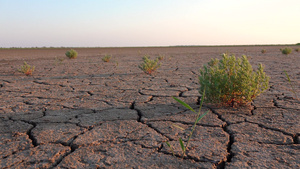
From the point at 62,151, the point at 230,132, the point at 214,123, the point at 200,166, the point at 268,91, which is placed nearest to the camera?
the point at 200,166

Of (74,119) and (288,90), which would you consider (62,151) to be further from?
(288,90)

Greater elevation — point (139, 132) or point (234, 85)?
point (234, 85)

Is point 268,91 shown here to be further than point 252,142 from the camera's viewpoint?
Yes

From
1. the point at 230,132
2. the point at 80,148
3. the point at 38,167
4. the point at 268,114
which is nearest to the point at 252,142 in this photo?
the point at 230,132

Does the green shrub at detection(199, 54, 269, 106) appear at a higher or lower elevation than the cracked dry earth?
higher

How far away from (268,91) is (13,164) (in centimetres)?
325

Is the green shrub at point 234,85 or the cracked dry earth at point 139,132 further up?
the green shrub at point 234,85

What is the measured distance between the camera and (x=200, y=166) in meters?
1.59

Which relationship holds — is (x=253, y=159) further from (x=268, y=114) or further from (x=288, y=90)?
(x=288, y=90)

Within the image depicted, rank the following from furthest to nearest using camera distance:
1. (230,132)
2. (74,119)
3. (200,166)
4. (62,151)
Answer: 1. (74,119)
2. (230,132)
3. (62,151)
4. (200,166)

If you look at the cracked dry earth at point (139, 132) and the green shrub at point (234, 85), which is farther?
the green shrub at point (234, 85)

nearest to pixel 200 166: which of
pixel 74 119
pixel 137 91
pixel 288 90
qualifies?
pixel 74 119

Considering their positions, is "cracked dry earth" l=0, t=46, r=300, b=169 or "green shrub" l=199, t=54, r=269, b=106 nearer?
"cracked dry earth" l=0, t=46, r=300, b=169

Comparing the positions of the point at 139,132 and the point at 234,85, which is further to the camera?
the point at 234,85
